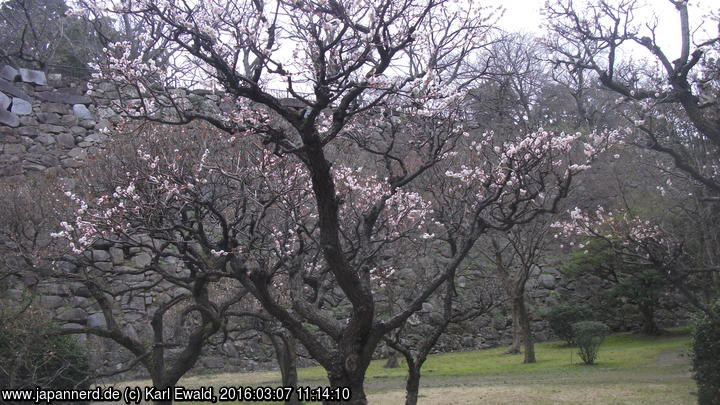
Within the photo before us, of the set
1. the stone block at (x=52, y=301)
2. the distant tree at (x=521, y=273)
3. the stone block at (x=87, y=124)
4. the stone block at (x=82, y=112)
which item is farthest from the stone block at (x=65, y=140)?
the distant tree at (x=521, y=273)

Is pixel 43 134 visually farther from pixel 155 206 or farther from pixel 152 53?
pixel 155 206

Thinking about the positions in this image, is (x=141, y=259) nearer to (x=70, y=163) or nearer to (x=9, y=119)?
(x=70, y=163)

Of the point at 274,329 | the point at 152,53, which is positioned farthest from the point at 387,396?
the point at 152,53

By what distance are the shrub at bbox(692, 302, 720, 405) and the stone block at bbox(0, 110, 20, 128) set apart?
14.5 m

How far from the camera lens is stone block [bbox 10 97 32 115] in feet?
47.0

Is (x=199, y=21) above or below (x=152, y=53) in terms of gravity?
below

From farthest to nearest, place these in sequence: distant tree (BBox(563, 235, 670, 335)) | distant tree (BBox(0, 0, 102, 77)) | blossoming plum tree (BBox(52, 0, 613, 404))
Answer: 1. distant tree (BBox(0, 0, 102, 77))
2. distant tree (BBox(563, 235, 670, 335))
3. blossoming plum tree (BBox(52, 0, 613, 404))

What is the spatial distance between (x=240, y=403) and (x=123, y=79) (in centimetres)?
715

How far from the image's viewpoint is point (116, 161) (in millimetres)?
9648

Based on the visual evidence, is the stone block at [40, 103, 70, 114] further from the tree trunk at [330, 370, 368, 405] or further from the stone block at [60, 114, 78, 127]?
the tree trunk at [330, 370, 368, 405]

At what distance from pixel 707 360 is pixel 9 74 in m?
15.5

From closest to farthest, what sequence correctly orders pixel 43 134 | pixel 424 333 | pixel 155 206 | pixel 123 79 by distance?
pixel 123 79, pixel 155 206, pixel 43 134, pixel 424 333

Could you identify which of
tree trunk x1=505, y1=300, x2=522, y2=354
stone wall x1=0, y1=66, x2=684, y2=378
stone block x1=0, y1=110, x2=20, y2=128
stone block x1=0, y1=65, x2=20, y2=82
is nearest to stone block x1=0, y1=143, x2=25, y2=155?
stone wall x1=0, y1=66, x2=684, y2=378

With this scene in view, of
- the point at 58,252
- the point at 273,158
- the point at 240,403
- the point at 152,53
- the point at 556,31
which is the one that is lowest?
the point at 240,403
